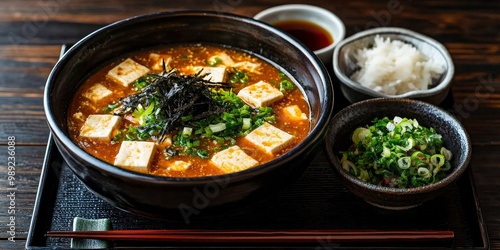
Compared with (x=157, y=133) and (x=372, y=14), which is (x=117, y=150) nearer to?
(x=157, y=133)

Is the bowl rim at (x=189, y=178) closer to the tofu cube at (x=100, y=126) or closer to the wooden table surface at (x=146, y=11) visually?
the tofu cube at (x=100, y=126)

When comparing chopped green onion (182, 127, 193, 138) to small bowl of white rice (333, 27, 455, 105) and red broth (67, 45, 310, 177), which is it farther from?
small bowl of white rice (333, 27, 455, 105)

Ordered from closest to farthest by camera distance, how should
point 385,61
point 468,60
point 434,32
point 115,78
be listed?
1. point 115,78
2. point 385,61
3. point 468,60
4. point 434,32

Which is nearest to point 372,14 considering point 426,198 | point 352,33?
point 352,33

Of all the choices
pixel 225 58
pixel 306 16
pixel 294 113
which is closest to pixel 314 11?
pixel 306 16

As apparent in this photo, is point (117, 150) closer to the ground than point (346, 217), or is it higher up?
higher up

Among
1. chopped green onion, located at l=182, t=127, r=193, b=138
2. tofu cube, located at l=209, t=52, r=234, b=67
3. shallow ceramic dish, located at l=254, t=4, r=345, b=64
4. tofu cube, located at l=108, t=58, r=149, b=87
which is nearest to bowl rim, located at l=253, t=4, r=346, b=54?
shallow ceramic dish, located at l=254, t=4, r=345, b=64

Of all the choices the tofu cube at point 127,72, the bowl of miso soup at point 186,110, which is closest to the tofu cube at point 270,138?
the bowl of miso soup at point 186,110
